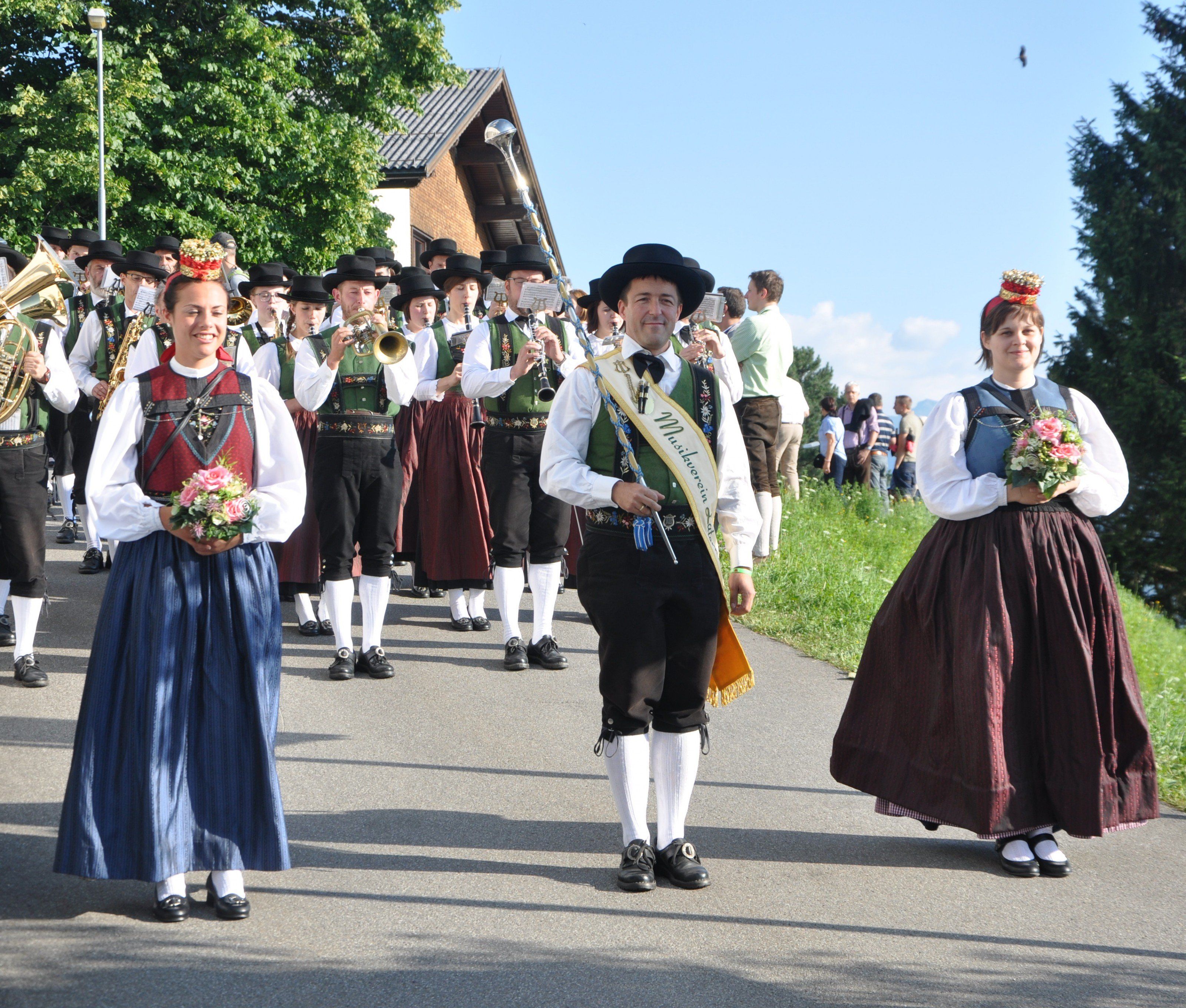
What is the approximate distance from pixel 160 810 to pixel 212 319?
5.33ft

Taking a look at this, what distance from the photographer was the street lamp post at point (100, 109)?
2048 cm

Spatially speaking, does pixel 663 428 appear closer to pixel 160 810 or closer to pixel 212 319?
pixel 212 319

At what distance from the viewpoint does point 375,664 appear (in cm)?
762

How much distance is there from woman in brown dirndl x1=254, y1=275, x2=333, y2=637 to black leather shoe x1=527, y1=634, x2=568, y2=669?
1.50 meters

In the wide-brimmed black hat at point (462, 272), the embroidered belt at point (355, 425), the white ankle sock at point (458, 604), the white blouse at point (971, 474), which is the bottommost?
the white ankle sock at point (458, 604)

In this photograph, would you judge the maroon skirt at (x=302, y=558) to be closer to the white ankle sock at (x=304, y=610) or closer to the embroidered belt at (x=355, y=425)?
the white ankle sock at (x=304, y=610)

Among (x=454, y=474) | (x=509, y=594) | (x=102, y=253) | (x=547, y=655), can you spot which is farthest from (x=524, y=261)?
(x=102, y=253)

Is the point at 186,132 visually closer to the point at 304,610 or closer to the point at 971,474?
the point at 304,610

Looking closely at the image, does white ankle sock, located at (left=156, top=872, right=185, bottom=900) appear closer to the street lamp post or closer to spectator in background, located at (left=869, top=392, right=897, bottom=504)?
spectator in background, located at (left=869, top=392, right=897, bottom=504)

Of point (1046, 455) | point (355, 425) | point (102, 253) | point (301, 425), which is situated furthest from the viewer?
point (102, 253)

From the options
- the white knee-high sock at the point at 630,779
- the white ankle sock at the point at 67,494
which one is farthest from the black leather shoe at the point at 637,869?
the white ankle sock at the point at 67,494

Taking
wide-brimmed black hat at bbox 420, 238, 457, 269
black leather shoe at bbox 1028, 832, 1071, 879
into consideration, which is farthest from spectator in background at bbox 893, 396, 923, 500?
black leather shoe at bbox 1028, 832, 1071, 879

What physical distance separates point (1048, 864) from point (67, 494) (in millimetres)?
9533

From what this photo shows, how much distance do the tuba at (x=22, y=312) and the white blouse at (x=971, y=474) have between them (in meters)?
4.62
